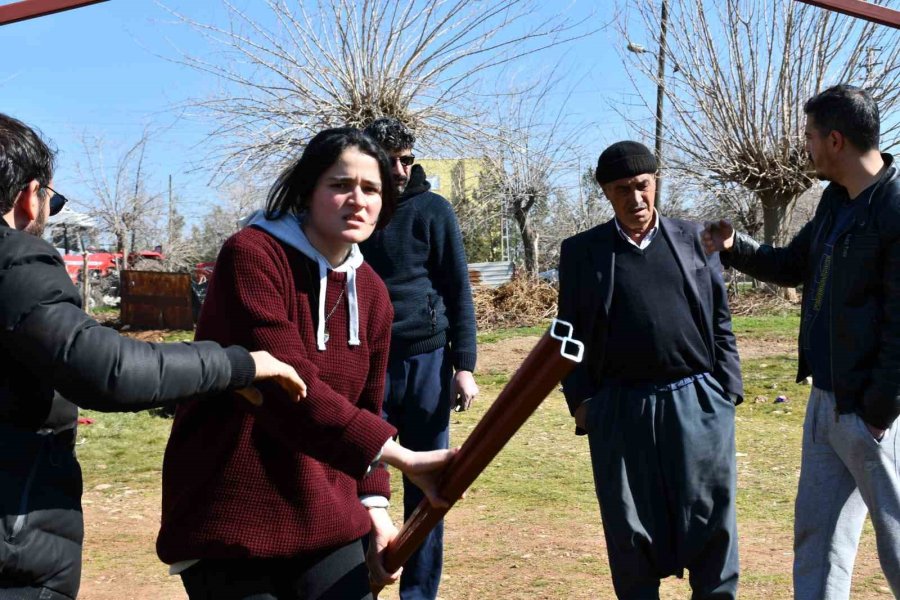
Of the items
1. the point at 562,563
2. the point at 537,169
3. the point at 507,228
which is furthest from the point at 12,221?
the point at 507,228

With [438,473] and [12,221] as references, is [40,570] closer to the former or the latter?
[12,221]

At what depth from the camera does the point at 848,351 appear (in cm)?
316

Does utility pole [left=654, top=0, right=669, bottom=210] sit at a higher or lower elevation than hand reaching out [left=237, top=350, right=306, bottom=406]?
higher

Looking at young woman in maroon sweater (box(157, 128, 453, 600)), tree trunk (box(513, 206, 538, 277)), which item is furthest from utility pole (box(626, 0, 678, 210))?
young woman in maroon sweater (box(157, 128, 453, 600))

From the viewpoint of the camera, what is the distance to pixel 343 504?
2.36 m

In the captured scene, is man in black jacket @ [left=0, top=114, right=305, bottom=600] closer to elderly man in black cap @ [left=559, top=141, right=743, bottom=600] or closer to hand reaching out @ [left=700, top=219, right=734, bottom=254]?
elderly man in black cap @ [left=559, top=141, right=743, bottom=600]

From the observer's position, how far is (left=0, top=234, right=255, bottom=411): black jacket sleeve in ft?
5.67

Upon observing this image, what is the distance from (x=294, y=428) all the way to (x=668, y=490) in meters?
1.70

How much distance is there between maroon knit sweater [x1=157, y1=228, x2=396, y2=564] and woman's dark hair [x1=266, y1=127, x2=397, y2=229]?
0.19 meters

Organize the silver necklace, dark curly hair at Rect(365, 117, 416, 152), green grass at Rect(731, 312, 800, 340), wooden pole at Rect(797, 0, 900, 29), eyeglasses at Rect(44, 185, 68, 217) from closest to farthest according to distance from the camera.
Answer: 1. eyeglasses at Rect(44, 185, 68, 217)
2. the silver necklace
3. wooden pole at Rect(797, 0, 900, 29)
4. dark curly hair at Rect(365, 117, 416, 152)
5. green grass at Rect(731, 312, 800, 340)

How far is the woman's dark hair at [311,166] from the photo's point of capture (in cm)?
248

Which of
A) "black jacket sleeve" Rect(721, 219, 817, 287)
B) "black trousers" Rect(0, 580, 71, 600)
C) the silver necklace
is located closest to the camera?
"black trousers" Rect(0, 580, 71, 600)

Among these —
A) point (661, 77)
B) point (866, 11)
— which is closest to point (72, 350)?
point (866, 11)

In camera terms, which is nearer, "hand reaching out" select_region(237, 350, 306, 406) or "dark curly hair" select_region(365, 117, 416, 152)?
"hand reaching out" select_region(237, 350, 306, 406)
